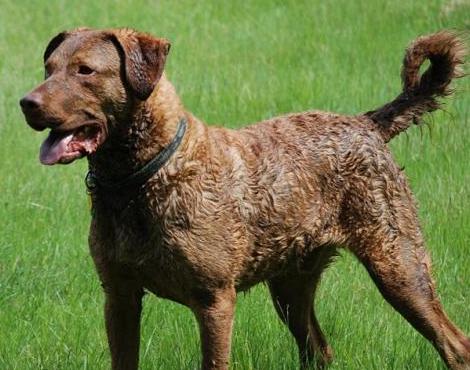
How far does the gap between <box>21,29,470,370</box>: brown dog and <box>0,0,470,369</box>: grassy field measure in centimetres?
40

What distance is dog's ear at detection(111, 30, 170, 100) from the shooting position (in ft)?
18.3

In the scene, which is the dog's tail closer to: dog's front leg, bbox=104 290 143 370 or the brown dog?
the brown dog

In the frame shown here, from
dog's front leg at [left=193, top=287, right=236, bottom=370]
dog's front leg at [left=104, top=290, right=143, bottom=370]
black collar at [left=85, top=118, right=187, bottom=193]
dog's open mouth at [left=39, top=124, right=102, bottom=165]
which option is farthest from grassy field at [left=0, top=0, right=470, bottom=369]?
dog's open mouth at [left=39, top=124, right=102, bottom=165]

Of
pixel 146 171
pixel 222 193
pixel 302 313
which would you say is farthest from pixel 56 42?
pixel 302 313

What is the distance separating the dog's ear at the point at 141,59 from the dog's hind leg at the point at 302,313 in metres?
1.70

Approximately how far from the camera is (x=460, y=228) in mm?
8383

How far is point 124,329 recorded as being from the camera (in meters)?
6.02

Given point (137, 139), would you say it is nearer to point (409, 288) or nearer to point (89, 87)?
point (89, 87)

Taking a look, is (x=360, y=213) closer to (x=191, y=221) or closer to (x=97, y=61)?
(x=191, y=221)

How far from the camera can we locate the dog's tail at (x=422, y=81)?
22.4 ft

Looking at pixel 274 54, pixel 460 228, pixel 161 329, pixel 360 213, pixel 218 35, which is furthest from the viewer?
pixel 218 35

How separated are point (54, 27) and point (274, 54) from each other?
10.3ft

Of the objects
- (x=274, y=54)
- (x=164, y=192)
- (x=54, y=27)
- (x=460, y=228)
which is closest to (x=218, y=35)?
(x=274, y=54)

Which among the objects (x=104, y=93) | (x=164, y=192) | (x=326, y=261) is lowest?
(x=326, y=261)
